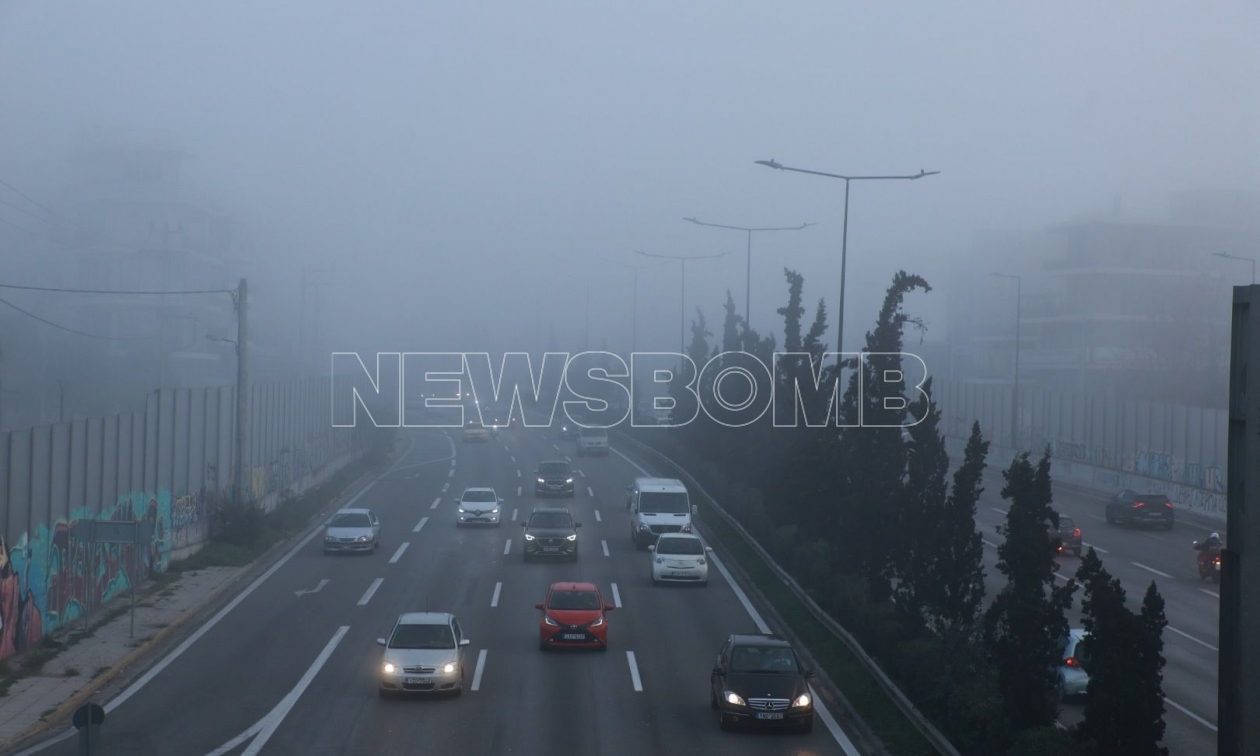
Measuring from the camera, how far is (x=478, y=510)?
40406 mm

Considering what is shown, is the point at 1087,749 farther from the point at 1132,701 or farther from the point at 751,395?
the point at 751,395

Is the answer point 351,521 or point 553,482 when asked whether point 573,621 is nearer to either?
point 351,521

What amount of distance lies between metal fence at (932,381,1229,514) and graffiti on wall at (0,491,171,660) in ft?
105

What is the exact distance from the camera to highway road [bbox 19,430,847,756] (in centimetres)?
1598

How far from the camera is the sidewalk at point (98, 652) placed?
17344 mm

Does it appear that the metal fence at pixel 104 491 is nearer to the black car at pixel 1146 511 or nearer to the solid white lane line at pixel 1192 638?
the solid white lane line at pixel 1192 638

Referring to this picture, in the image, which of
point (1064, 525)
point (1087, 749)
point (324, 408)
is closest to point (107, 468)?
point (1087, 749)

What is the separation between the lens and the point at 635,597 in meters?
28.3

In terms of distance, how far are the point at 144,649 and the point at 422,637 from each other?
6412mm

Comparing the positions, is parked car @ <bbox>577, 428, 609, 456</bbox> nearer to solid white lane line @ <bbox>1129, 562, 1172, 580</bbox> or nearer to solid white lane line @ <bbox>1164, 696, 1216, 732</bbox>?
solid white lane line @ <bbox>1129, 562, 1172, 580</bbox>

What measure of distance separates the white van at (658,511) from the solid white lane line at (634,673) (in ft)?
44.3

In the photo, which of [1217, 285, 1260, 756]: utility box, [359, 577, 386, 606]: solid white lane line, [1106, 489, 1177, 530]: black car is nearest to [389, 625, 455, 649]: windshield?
[359, 577, 386, 606]: solid white lane line

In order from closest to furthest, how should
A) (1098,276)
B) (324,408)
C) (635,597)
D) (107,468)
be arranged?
1. (107,468)
2. (635,597)
3. (324,408)
4. (1098,276)

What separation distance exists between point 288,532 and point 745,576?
15.1m
